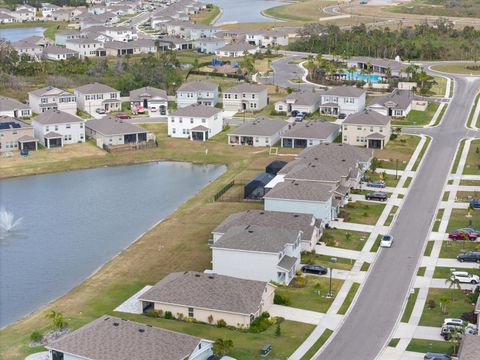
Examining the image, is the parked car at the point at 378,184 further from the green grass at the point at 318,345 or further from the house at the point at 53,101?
the house at the point at 53,101

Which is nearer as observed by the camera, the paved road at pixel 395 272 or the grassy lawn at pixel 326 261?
the paved road at pixel 395 272

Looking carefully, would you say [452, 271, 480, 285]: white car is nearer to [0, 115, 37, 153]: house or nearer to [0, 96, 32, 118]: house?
[0, 115, 37, 153]: house

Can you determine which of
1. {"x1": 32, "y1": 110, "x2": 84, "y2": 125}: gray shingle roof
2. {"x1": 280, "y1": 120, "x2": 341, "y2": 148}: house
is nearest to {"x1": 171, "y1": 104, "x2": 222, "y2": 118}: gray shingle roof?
{"x1": 280, "y1": 120, "x2": 341, "y2": 148}: house

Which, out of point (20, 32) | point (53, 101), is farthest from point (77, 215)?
point (20, 32)

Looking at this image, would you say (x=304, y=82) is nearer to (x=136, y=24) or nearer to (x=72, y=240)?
(x=72, y=240)

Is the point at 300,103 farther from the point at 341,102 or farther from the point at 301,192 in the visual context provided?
the point at 301,192

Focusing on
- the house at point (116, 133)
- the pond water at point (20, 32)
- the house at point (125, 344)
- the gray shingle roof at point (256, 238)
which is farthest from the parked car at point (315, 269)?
the pond water at point (20, 32)
